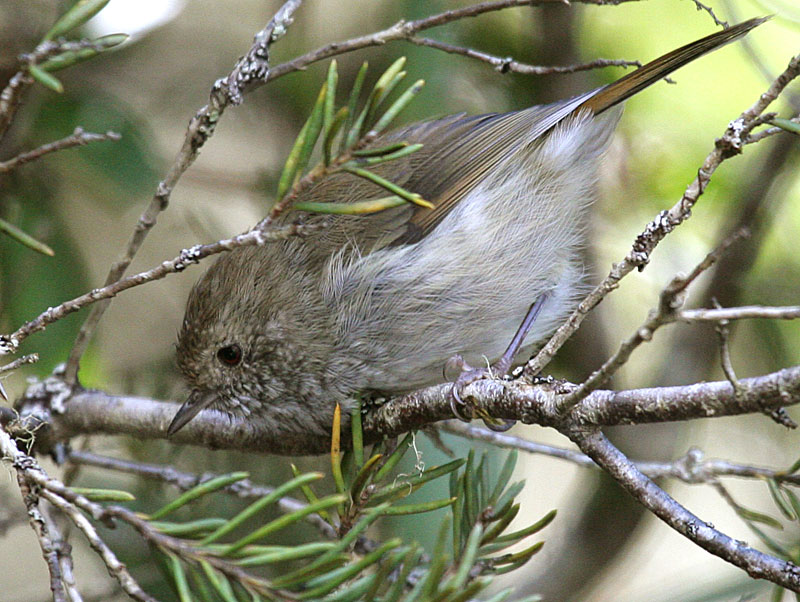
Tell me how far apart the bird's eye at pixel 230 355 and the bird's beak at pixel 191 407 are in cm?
10

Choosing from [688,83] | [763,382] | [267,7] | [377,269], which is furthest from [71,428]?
[688,83]

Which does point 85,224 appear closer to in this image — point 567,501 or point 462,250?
point 462,250

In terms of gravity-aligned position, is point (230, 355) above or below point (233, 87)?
above

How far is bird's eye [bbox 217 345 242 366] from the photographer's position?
7.38ft

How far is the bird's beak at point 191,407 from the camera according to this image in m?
2.04

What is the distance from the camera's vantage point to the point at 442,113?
267cm

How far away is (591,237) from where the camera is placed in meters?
3.06

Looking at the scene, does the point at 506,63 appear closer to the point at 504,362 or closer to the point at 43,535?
the point at 504,362

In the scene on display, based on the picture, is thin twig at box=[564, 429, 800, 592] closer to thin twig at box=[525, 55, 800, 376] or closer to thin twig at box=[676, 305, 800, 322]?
thin twig at box=[525, 55, 800, 376]

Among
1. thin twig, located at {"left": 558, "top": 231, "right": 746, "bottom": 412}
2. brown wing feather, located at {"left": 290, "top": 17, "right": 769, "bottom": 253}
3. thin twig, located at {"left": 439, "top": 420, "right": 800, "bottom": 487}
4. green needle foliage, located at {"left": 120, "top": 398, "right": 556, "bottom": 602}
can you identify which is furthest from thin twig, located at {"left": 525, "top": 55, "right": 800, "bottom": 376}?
brown wing feather, located at {"left": 290, "top": 17, "right": 769, "bottom": 253}

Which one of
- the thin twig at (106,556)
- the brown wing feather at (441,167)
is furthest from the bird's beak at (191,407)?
the thin twig at (106,556)

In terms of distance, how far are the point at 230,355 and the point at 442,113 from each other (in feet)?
3.50

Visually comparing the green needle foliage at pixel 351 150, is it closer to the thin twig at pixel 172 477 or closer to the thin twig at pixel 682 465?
the thin twig at pixel 682 465

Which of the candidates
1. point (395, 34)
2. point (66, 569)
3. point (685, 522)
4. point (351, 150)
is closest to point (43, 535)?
point (66, 569)
